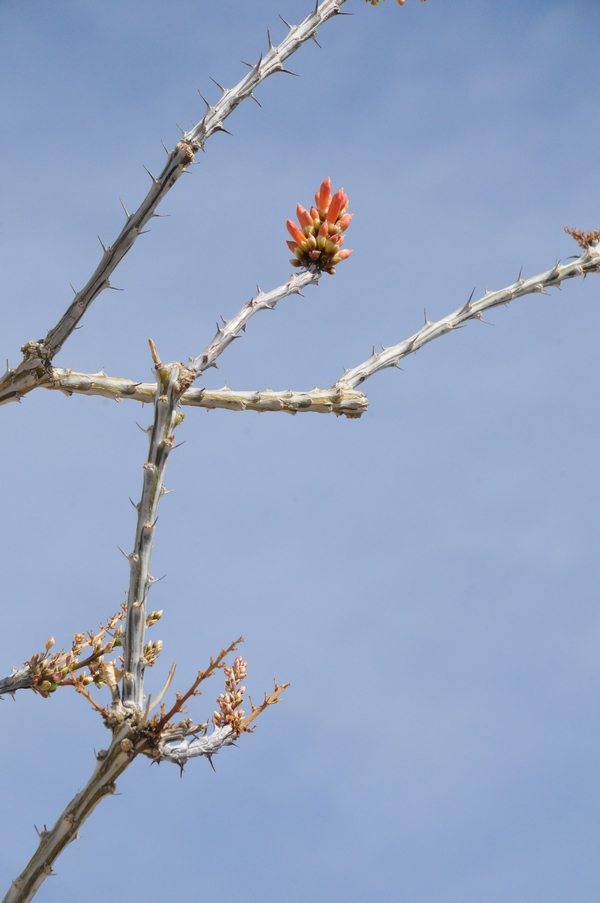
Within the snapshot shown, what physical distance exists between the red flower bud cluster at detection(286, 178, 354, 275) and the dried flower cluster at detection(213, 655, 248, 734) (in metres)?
2.31

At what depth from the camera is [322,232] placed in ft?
16.0

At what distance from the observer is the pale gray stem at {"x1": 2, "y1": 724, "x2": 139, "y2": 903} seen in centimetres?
366

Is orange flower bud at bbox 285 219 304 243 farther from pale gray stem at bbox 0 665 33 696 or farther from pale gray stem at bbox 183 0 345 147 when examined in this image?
pale gray stem at bbox 0 665 33 696

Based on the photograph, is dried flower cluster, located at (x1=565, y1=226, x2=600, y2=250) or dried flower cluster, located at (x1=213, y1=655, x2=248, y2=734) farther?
dried flower cluster, located at (x1=565, y1=226, x2=600, y2=250)

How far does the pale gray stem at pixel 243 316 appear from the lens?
3893mm

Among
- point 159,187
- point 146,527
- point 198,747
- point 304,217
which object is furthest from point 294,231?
point 198,747

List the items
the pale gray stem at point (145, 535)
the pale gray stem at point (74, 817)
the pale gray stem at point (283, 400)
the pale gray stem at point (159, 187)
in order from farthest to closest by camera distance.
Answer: the pale gray stem at point (283, 400), the pale gray stem at point (159, 187), the pale gray stem at point (74, 817), the pale gray stem at point (145, 535)

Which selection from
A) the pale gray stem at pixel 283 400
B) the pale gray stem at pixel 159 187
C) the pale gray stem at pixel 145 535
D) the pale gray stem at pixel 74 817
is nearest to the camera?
the pale gray stem at pixel 145 535

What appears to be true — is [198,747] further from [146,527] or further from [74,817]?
[146,527]

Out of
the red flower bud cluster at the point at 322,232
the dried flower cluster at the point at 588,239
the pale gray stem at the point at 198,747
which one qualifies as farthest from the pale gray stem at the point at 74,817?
the dried flower cluster at the point at 588,239

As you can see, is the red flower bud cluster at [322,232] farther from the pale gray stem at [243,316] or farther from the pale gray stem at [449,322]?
the pale gray stem at [449,322]

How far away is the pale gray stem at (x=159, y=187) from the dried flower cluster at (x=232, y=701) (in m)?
2.25

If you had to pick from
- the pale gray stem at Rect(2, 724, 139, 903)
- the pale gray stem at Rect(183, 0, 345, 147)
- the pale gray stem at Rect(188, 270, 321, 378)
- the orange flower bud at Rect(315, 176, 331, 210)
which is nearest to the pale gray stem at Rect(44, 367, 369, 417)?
the pale gray stem at Rect(188, 270, 321, 378)

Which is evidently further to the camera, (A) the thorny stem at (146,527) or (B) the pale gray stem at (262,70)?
(B) the pale gray stem at (262,70)
